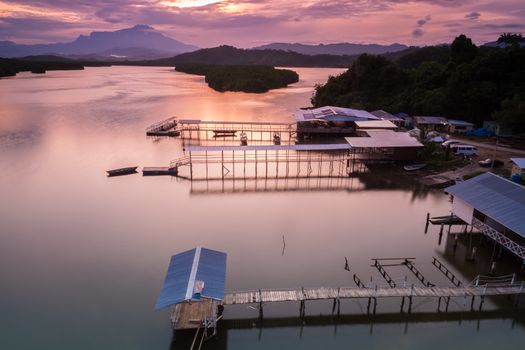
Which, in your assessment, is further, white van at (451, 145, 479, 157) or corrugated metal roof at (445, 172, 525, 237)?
white van at (451, 145, 479, 157)

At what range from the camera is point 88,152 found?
30.8 m

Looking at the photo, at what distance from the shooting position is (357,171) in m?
27.6

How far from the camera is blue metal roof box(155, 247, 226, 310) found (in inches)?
432

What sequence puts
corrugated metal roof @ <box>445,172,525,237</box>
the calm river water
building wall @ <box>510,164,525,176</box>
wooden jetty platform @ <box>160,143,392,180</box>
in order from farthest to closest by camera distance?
1. wooden jetty platform @ <box>160,143,392,180</box>
2. building wall @ <box>510,164,525,176</box>
3. corrugated metal roof @ <box>445,172,525,237</box>
4. the calm river water

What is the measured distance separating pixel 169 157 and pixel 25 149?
1202cm

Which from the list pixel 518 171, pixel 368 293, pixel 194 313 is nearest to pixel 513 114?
pixel 518 171

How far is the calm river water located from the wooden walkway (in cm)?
70

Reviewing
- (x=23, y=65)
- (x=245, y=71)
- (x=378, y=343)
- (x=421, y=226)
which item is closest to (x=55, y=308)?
(x=378, y=343)

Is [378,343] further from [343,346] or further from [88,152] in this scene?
[88,152]

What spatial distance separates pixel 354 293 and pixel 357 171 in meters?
16.3

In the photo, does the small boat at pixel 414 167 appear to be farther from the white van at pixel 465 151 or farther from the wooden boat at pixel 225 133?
the wooden boat at pixel 225 133

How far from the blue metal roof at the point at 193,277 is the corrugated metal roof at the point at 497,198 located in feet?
34.7

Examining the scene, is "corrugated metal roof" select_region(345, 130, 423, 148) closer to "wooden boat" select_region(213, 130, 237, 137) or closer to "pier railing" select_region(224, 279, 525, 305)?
"wooden boat" select_region(213, 130, 237, 137)

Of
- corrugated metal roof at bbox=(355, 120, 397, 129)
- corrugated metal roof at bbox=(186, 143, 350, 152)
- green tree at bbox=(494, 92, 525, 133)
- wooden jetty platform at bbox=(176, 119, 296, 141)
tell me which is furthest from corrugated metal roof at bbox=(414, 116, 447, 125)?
corrugated metal roof at bbox=(186, 143, 350, 152)
